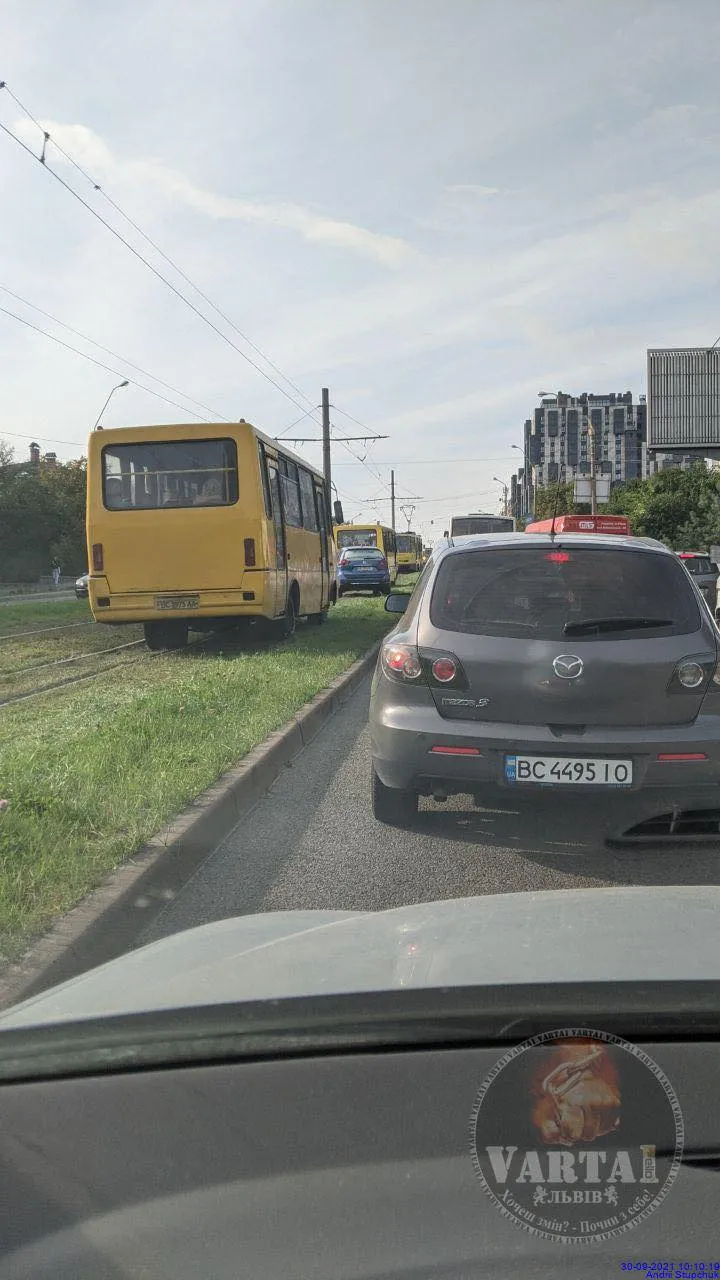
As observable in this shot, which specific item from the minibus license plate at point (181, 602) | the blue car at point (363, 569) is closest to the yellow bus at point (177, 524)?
the minibus license plate at point (181, 602)

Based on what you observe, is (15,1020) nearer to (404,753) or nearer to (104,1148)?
(104,1148)

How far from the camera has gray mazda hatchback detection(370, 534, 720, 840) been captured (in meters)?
4.96

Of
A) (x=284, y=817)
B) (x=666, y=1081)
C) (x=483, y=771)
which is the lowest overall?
(x=284, y=817)

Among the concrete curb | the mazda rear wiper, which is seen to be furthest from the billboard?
the mazda rear wiper

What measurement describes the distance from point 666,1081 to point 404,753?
3.70m

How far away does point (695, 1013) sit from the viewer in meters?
1.60

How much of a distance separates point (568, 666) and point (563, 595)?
43 centimetres

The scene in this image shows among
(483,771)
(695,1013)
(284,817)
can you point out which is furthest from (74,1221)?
(284,817)

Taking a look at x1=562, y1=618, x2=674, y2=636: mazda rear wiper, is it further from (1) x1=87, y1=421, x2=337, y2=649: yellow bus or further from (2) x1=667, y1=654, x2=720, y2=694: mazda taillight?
(1) x1=87, y1=421, x2=337, y2=649: yellow bus

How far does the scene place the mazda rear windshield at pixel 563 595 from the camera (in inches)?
205

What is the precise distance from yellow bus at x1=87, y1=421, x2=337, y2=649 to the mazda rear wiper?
379 inches

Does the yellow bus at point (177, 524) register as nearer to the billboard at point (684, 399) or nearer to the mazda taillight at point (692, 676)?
the mazda taillight at point (692, 676)

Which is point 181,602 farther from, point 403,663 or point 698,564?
point 698,564

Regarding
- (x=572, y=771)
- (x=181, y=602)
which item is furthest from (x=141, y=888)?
(x=181, y=602)
